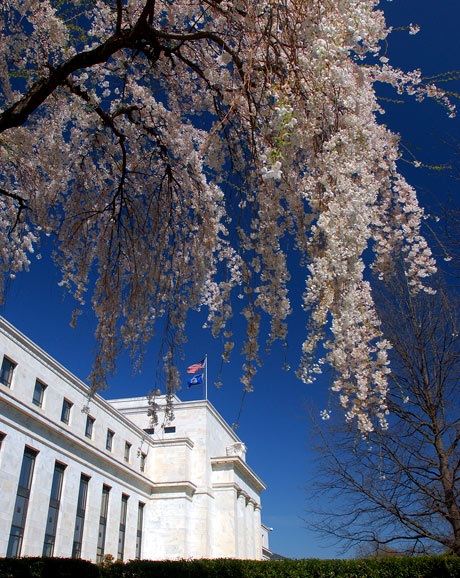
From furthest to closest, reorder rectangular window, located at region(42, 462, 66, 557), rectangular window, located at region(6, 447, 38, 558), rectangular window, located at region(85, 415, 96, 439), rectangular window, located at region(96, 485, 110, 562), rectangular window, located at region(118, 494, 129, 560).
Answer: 1. rectangular window, located at region(118, 494, 129, 560)
2. rectangular window, located at region(85, 415, 96, 439)
3. rectangular window, located at region(96, 485, 110, 562)
4. rectangular window, located at region(42, 462, 66, 557)
5. rectangular window, located at region(6, 447, 38, 558)

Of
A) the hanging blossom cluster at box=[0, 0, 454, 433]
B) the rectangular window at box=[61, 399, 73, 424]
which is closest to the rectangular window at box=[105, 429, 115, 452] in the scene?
the rectangular window at box=[61, 399, 73, 424]

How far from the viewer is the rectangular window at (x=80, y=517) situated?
2405 centimetres

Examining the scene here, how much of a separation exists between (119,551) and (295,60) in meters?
32.3

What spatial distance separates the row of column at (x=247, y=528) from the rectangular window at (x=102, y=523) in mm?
12950

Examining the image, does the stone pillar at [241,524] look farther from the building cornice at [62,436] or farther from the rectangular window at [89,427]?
the rectangular window at [89,427]

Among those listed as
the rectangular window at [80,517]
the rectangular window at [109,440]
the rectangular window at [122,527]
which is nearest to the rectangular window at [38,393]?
the rectangular window at [80,517]

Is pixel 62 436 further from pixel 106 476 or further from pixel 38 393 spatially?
pixel 106 476

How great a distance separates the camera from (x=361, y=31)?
3.56 metres

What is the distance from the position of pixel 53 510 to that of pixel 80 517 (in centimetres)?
303

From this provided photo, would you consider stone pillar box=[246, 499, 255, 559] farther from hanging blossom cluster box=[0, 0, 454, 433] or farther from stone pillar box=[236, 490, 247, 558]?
hanging blossom cluster box=[0, 0, 454, 433]

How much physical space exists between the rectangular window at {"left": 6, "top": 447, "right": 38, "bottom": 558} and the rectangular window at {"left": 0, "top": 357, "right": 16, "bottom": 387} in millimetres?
3267

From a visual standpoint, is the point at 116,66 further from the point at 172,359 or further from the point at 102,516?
the point at 102,516

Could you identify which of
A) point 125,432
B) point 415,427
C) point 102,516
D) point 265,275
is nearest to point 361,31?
point 265,275

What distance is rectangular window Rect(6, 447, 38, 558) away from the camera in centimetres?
1909
